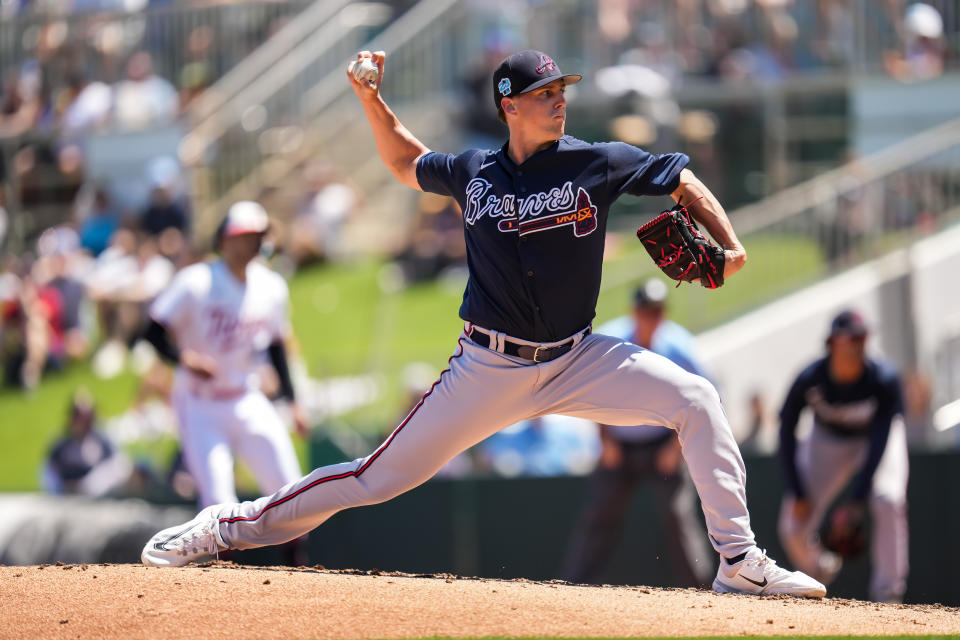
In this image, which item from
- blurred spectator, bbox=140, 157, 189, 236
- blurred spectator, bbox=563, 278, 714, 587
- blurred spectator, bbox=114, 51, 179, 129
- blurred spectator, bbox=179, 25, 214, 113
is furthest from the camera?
blurred spectator, bbox=179, 25, 214, 113

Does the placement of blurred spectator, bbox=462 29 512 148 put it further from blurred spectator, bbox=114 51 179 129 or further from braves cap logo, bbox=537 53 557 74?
braves cap logo, bbox=537 53 557 74

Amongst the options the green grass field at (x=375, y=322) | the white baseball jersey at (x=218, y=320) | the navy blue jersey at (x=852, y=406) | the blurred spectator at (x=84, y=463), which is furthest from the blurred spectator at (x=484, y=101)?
the white baseball jersey at (x=218, y=320)

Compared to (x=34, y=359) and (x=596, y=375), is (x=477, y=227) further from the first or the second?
(x=34, y=359)

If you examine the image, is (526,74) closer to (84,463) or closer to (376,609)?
(376,609)

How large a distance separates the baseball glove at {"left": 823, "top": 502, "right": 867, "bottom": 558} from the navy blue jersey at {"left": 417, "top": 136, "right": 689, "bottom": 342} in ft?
12.2

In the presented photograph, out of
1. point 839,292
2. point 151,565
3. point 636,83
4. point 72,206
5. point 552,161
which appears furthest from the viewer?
point 72,206

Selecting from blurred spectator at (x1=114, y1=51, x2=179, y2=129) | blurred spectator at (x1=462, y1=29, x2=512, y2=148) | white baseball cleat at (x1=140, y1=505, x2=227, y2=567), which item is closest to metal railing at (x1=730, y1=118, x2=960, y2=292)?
blurred spectator at (x1=462, y1=29, x2=512, y2=148)

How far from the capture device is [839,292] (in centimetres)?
1270

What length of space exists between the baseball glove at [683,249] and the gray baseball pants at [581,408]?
1.30ft

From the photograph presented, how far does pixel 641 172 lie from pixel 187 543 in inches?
103

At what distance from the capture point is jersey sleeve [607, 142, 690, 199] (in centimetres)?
534

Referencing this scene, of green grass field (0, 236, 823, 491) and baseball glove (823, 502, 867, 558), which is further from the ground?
green grass field (0, 236, 823, 491)

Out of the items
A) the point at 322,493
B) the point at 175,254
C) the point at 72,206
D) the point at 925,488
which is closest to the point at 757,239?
the point at 925,488

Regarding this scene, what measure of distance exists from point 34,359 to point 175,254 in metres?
2.28
